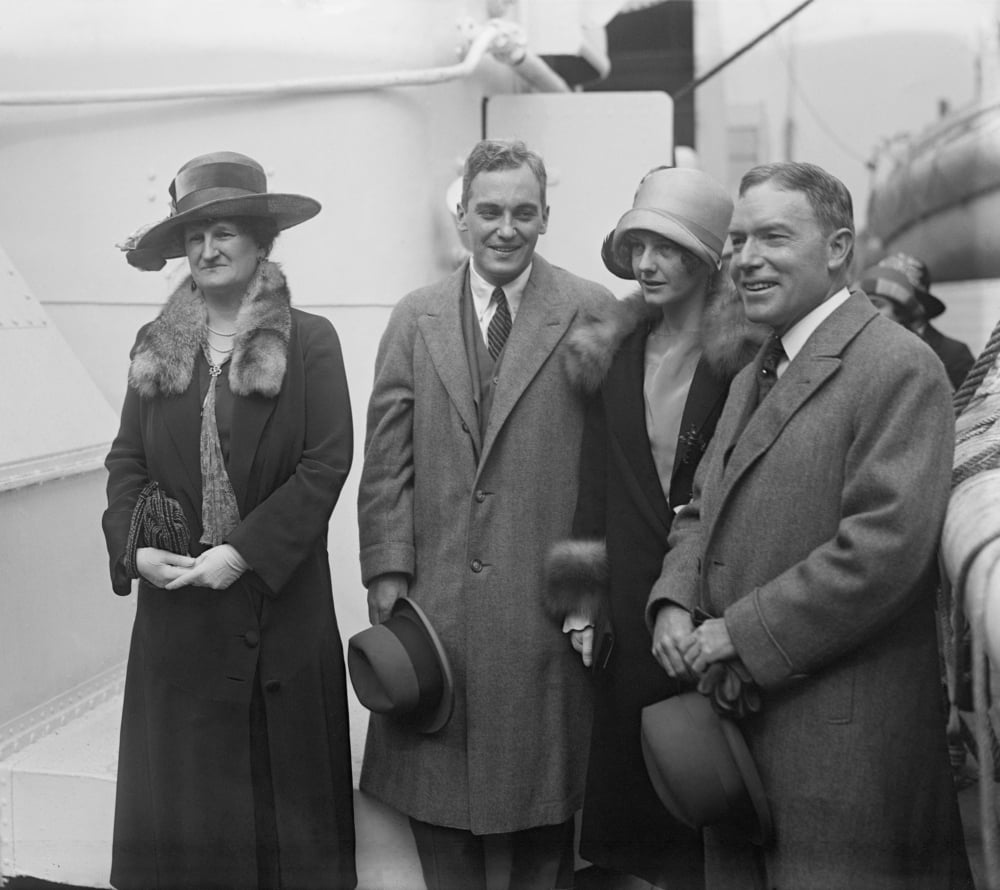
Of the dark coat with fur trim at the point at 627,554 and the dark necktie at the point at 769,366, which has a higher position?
the dark necktie at the point at 769,366

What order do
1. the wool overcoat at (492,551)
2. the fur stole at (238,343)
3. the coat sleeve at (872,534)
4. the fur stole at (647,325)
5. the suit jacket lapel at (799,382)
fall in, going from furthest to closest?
the wool overcoat at (492,551)
the fur stole at (238,343)
the fur stole at (647,325)
the suit jacket lapel at (799,382)
the coat sleeve at (872,534)

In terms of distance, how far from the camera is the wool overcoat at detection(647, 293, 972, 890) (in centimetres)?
162

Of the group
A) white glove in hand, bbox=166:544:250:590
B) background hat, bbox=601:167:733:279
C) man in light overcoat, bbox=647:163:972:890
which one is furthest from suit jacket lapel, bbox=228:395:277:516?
man in light overcoat, bbox=647:163:972:890

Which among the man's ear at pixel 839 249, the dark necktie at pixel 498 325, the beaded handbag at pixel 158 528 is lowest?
the beaded handbag at pixel 158 528

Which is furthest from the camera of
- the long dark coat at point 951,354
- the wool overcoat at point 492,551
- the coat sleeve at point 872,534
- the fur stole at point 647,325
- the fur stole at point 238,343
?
the long dark coat at point 951,354

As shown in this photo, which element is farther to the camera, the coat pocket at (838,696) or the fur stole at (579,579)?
the fur stole at (579,579)

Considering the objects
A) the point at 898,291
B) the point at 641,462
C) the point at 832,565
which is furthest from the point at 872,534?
the point at 898,291

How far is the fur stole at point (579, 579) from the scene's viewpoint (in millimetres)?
2129

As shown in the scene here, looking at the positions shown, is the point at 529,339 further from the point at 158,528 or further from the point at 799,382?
the point at 158,528

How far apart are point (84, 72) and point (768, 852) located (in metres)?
2.51

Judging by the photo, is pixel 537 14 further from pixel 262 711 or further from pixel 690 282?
pixel 262 711

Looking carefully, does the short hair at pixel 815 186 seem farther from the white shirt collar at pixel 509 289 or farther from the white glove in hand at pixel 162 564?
the white glove in hand at pixel 162 564

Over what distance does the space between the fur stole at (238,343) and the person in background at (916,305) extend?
93.7 inches

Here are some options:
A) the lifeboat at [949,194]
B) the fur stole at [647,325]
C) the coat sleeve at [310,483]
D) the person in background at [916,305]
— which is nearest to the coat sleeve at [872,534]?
the fur stole at [647,325]
